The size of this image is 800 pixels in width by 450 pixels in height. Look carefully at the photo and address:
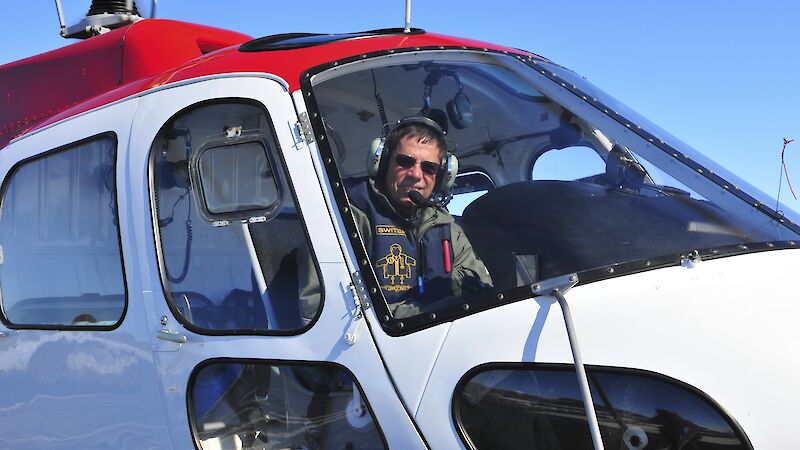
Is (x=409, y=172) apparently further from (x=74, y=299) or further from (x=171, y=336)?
(x=74, y=299)

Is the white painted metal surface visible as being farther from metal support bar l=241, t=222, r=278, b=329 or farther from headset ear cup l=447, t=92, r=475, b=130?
headset ear cup l=447, t=92, r=475, b=130

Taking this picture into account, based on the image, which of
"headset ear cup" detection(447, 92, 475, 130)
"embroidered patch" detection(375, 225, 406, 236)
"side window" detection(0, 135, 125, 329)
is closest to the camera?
"embroidered patch" detection(375, 225, 406, 236)

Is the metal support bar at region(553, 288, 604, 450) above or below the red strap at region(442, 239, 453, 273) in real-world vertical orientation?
below

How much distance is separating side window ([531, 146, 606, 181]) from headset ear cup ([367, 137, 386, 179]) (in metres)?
0.52

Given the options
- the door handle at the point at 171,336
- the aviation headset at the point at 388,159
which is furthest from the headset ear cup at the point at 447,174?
the door handle at the point at 171,336

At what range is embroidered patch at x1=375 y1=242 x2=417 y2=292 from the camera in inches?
94.7

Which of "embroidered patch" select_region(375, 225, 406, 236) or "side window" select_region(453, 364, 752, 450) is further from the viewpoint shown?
"embroidered patch" select_region(375, 225, 406, 236)

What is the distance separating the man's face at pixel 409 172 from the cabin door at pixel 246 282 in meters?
0.27

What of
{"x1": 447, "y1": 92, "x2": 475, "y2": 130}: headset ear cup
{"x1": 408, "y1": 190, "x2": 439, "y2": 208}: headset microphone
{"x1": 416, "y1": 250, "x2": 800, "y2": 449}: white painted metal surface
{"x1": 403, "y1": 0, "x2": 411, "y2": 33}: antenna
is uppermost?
{"x1": 403, "y1": 0, "x2": 411, "y2": 33}: antenna

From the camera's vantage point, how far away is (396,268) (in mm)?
2443

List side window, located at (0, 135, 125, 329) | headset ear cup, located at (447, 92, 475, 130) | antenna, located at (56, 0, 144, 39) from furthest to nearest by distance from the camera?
antenna, located at (56, 0, 144, 39) → side window, located at (0, 135, 125, 329) → headset ear cup, located at (447, 92, 475, 130)

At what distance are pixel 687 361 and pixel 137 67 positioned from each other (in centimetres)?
296

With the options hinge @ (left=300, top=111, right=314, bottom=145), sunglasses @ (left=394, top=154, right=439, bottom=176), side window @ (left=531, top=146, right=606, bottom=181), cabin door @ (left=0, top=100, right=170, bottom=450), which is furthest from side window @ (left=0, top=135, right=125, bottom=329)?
side window @ (left=531, top=146, right=606, bottom=181)

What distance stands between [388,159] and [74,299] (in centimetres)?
152
